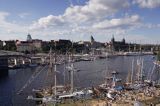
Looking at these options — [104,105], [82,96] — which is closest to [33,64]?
[82,96]

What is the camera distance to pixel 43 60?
123m

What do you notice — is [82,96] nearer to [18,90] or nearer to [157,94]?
[157,94]

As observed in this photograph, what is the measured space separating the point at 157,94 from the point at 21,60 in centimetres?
8187

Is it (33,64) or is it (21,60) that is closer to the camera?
(33,64)

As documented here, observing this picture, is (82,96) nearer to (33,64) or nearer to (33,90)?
(33,90)

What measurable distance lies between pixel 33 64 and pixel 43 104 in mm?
70066

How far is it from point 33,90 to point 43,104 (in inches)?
483

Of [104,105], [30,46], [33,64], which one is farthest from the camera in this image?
[30,46]

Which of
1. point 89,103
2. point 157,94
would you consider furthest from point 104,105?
point 157,94

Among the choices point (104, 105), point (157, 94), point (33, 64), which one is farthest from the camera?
point (33, 64)

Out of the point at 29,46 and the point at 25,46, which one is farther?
the point at 29,46

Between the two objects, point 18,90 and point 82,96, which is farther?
point 18,90

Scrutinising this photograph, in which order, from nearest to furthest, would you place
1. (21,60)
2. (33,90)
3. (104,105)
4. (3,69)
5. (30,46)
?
(104,105), (33,90), (3,69), (21,60), (30,46)

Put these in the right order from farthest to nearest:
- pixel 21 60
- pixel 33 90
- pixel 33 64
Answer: pixel 21 60, pixel 33 64, pixel 33 90
